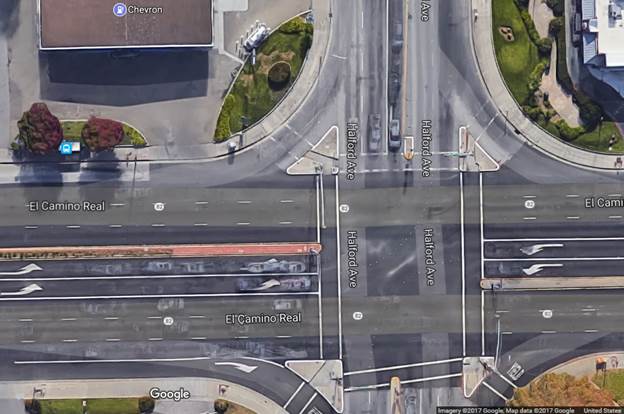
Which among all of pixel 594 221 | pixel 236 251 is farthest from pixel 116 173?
pixel 594 221

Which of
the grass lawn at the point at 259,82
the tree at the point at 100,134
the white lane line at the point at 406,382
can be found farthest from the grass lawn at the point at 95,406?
the grass lawn at the point at 259,82

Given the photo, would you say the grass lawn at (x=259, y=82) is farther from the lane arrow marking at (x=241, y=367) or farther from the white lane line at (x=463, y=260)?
the lane arrow marking at (x=241, y=367)

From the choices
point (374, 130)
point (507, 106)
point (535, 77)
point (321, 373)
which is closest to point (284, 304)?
point (321, 373)

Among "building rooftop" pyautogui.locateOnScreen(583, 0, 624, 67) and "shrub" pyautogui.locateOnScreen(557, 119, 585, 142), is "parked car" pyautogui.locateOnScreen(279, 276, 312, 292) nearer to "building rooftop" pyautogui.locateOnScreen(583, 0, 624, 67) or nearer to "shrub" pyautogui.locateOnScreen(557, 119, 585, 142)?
"shrub" pyautogui.locateOnScreen(557, 119, 585, 142)

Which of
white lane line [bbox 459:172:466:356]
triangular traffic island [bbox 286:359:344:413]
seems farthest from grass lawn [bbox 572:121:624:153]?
triangular traffic island [bbox 286:359:344:413]

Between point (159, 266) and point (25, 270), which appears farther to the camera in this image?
point (159, 266)

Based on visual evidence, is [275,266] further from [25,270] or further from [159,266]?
[25,270]

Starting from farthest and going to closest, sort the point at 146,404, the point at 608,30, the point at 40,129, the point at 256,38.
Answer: the point at 146,404, the point at 256,38, the point at 608,30, the point at 40,129
